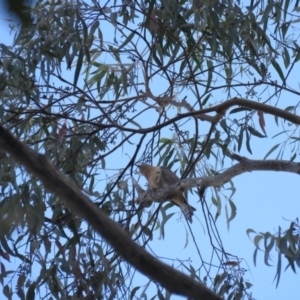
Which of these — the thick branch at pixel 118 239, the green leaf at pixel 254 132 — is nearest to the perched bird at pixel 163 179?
the green leaf at pixel 254 132

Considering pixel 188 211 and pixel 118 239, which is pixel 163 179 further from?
pixel 118 239

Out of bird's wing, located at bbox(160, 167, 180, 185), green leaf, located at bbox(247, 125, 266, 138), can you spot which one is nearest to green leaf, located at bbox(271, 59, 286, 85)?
green leaf, located at bbox(247, 125, 266, 138)

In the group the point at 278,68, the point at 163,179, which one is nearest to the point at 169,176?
the point at 163,179

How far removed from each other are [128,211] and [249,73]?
114cm

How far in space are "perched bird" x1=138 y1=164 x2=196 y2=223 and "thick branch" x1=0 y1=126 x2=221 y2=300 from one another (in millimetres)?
2988

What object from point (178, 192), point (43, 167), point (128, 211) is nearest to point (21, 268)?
point (128, 211)

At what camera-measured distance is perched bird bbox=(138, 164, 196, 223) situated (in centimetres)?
404

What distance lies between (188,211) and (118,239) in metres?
3.04

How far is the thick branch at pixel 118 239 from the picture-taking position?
0.98 meters

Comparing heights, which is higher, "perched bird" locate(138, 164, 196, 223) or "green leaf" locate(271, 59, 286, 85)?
"green leaf" locate(271, 59, 286, 85)

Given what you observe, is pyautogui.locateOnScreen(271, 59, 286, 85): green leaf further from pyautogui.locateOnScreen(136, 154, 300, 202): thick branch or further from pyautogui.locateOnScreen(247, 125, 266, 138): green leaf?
pyautogui.locateOnScreen(136, 154, 300, 202): thick branch

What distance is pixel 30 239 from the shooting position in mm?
3438

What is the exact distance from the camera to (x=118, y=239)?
99cm

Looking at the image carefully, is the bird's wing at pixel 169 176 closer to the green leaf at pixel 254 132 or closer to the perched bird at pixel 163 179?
the perched bird at pixel 163 179
